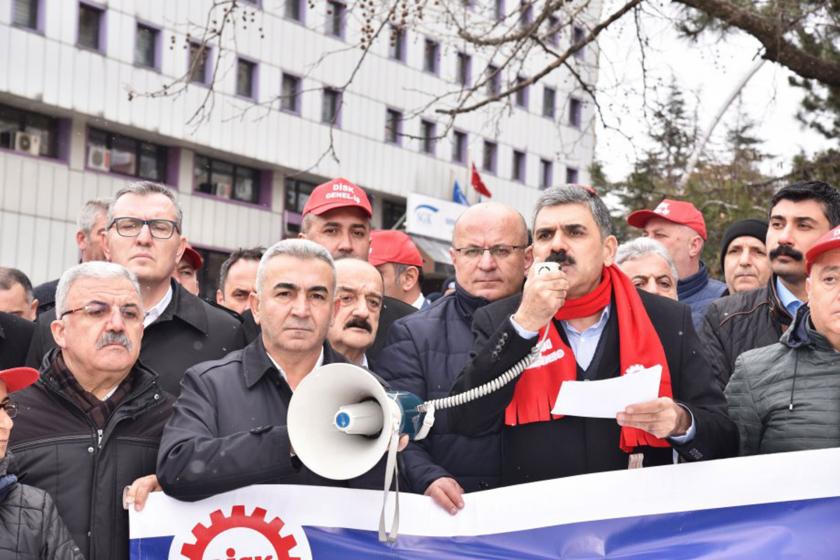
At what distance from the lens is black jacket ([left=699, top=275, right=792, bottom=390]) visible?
5.56 metres

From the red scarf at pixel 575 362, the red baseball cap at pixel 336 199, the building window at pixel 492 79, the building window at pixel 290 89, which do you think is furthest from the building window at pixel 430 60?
the red scarf at pixel 575 362

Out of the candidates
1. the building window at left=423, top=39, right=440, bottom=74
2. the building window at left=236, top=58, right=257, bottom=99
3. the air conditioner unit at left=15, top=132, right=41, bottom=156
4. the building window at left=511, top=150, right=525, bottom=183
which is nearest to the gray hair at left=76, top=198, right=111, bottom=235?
the air conditioner unit at left=15, top=132, right=41, bottom=156

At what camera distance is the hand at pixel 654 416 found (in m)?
4.06

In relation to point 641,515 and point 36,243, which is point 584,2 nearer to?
point 641,515

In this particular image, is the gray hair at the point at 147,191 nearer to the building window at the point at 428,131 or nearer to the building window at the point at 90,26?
the building window at the point at 90,26

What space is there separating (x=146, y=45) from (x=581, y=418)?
26.9m

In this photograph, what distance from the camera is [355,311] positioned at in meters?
5.72

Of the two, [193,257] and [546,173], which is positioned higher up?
[546,173]

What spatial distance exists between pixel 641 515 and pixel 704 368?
26.8 inches

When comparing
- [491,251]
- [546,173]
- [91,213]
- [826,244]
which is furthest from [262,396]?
[546,173]

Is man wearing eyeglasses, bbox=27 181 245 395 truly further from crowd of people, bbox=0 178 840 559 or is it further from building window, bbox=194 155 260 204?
building window, bbox=194 155 260 204

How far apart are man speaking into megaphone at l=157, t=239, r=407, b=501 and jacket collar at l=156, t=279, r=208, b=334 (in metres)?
0.72

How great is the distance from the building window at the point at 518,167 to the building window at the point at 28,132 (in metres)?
17.4

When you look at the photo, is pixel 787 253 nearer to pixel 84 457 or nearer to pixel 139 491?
pixel 139 491
